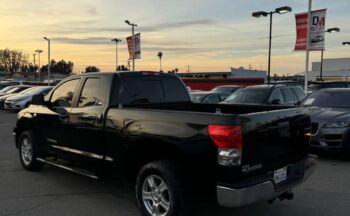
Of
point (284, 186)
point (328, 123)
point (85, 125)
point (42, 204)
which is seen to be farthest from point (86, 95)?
point (328, 123)

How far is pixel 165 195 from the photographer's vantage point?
5.10m

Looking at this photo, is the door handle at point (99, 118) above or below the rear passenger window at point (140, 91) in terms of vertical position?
below

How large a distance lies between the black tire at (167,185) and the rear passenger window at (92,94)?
1.37m

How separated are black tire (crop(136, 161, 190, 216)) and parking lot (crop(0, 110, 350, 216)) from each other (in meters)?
0.30

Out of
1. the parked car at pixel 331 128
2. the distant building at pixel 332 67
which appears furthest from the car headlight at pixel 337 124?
the distant building at pixel 332 67

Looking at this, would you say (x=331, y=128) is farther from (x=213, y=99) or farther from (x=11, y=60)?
(x=11, y=60)

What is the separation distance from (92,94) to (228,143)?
2.66 m

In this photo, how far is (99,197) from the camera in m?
6.42

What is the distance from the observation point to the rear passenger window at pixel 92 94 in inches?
243

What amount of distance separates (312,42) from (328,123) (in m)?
11.8

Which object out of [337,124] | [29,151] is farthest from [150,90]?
[337,124]

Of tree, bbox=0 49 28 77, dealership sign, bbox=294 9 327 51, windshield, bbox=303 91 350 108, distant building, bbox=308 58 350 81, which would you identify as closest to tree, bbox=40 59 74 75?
tree, bbox=0 49 28 77

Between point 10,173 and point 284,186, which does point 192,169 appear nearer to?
point 284,186

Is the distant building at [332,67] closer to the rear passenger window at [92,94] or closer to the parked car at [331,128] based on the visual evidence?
the parked car at [331,128]
